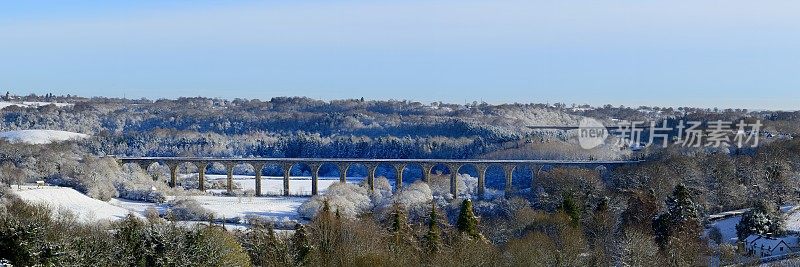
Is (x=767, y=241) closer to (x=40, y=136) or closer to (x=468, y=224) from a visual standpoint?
(x=468, y=224)

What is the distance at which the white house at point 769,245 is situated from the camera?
55.8m

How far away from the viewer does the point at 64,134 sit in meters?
144

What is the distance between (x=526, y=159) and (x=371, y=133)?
5489cm

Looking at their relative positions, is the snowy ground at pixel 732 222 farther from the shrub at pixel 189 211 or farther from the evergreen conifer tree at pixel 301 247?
the shrub at pixel 189 211

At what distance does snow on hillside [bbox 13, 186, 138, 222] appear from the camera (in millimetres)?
74625

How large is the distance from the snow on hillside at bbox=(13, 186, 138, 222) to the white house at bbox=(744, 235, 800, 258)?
41379 millimetres

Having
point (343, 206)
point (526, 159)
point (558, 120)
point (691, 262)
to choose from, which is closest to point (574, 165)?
point (526, 159)

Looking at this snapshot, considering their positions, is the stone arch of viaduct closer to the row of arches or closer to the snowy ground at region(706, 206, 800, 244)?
the row of arches

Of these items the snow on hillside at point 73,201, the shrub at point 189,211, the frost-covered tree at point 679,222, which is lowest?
the shrub at point 189,211

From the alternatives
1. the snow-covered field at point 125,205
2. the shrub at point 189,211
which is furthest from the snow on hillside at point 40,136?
the shrub at point 189,211

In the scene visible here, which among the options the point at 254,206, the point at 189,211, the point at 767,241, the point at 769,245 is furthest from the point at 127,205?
the point at 769,245

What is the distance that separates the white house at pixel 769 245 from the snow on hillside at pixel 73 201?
136 ft

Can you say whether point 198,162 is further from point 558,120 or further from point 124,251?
point 558,120

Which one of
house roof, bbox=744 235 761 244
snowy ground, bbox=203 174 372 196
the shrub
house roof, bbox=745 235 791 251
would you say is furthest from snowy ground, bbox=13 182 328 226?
house roof, bbox=745 235 791 251
